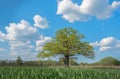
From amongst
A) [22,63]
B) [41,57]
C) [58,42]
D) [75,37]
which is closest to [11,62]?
[22,63]

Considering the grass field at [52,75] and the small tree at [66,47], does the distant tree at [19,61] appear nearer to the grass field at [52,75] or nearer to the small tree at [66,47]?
the small tree at [66,47]

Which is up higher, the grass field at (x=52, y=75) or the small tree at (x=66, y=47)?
the small tree at (x=66, y=47)

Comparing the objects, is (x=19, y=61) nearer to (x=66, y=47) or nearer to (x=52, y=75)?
(x=66, y=47)

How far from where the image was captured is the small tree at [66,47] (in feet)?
245

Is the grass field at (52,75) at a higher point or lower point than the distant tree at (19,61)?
lower

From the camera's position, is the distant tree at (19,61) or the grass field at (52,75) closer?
the grass field at (52,75)

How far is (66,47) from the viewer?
252 feet

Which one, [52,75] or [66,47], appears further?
[66,47]

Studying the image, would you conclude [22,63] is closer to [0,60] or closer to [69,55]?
[0,60]

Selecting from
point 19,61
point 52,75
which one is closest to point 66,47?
point 19,61

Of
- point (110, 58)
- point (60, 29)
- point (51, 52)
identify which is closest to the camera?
point (51, 52)

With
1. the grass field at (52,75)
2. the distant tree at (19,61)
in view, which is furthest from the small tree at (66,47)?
the grass field at (52,75)

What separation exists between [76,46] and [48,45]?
811cm

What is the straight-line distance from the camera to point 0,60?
77.1 m
